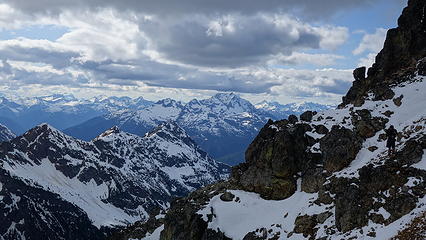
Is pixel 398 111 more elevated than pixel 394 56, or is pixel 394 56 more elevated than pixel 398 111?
pixel 394 56

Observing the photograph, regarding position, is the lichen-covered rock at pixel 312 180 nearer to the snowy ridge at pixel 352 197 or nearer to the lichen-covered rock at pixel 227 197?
the snowy ridge at pixel 352 197

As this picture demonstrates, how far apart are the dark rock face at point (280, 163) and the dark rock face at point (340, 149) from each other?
3.69 m

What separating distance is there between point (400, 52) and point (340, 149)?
3769cm

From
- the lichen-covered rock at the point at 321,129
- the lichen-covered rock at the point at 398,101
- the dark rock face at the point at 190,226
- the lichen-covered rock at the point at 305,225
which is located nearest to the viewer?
the lichen-covered rock at the point at 305,225

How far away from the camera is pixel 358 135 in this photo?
184ft

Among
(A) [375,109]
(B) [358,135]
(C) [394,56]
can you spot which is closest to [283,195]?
(B) [358,135]

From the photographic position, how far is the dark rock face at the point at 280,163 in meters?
58.9

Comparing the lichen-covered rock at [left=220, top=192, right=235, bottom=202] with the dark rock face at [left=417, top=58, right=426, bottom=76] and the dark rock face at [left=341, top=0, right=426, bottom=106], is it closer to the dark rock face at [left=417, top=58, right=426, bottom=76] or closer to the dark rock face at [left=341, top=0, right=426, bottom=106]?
the dark rock face at [left=341, top=0, right=426, bottom=106]

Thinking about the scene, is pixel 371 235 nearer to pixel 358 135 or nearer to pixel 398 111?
pixel 358 135

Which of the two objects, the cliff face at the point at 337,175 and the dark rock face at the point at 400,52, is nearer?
the cliff face at the point at 337,175

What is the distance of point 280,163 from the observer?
200 feet

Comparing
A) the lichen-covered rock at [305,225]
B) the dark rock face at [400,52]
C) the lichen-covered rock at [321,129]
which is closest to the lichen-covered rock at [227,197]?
the lichen-covered rock at [305,225]

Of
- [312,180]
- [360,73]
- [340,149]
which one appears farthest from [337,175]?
[360,73]

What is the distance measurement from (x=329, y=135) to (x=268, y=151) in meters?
10.4
